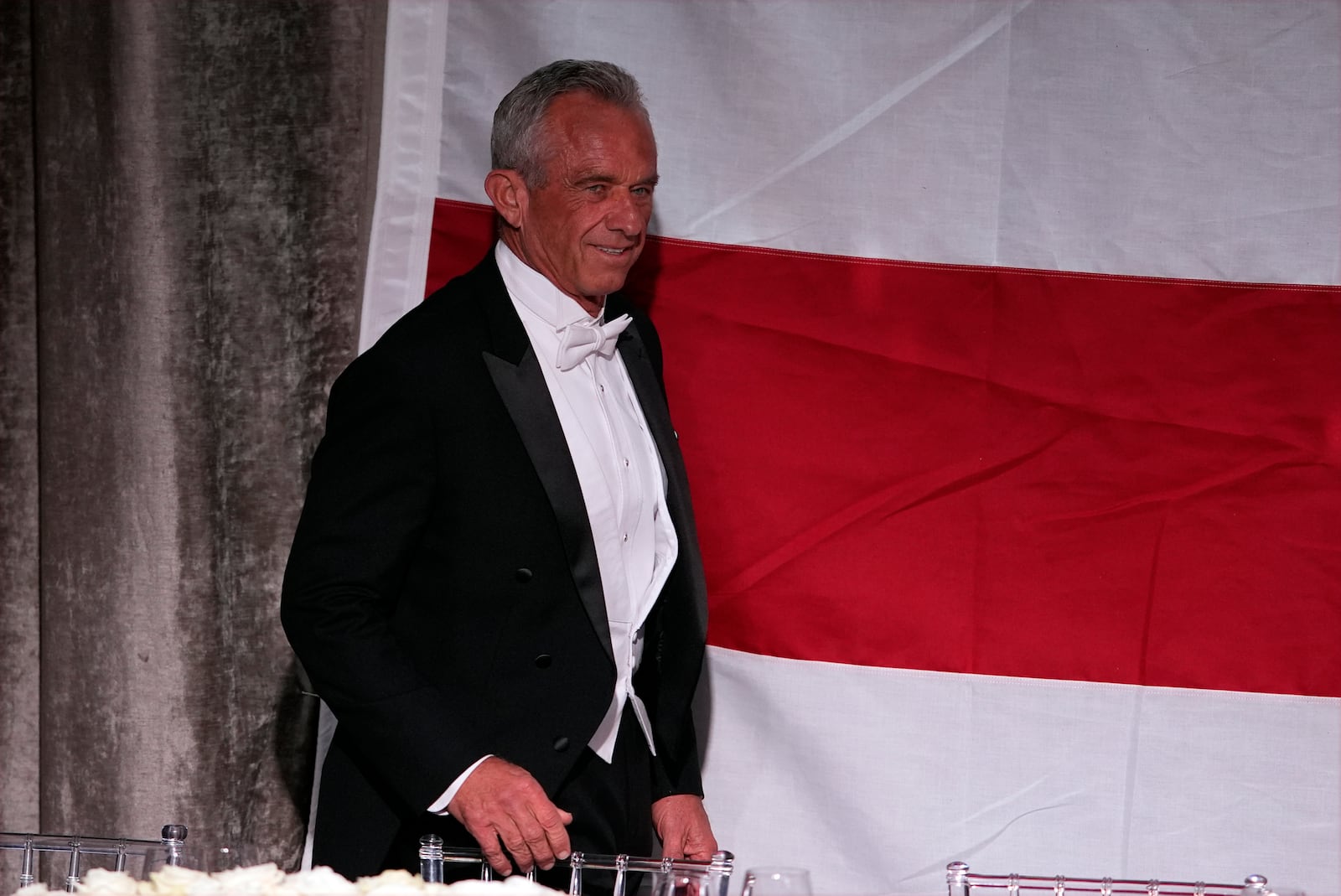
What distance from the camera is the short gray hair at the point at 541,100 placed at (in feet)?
5.45

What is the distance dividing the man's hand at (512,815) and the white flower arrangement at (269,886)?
1.18 ft

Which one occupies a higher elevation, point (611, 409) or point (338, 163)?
point (338, 163)

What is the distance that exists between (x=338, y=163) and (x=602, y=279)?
0.71 metres

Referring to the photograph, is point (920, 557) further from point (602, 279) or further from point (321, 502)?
point (321, 502)

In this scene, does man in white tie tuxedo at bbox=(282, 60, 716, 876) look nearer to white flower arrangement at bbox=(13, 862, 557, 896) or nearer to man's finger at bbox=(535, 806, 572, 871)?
man's finger at bbox=(535, 806, 572, 871)

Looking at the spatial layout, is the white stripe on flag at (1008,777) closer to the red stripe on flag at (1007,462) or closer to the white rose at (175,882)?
the red stripe on flag at (1007,462)

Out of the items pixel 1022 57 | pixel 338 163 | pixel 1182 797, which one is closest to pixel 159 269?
pixel 338 163

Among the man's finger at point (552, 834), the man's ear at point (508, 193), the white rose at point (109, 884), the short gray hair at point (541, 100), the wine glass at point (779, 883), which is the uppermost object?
the short gray hair at point (541, 100)

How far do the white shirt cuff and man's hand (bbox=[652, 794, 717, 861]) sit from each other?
1.29 ft

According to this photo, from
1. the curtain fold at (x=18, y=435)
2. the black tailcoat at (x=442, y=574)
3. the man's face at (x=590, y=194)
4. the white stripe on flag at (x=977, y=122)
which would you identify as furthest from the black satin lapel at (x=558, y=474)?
the curtain fold at (x=18, y=435)

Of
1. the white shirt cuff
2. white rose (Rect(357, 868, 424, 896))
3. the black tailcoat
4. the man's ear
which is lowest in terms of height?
white rose (Rect(357, 868, 424, 896))

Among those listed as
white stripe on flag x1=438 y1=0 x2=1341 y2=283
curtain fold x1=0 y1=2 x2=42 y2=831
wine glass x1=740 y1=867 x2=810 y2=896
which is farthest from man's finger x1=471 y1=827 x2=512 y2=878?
curtain fold x1=0 y1=2 x2=42 y2=831

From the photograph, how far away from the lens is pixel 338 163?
2188 millimetres

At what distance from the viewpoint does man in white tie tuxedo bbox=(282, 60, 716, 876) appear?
1.46 meters
